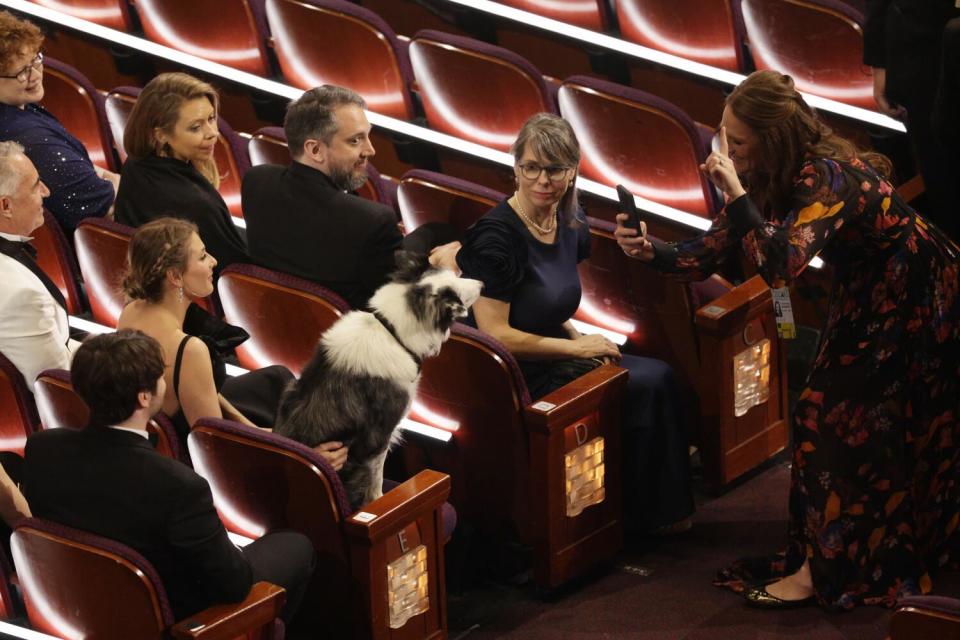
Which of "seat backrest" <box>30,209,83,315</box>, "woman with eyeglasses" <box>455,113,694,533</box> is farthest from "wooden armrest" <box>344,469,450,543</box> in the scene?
"seat backrest" <box>30,209,83,315</box>

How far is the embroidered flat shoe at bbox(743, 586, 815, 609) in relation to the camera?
140 cm

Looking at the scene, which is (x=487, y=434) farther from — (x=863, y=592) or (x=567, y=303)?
(x=863, y=592)

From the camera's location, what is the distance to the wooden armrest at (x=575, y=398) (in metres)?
1.41

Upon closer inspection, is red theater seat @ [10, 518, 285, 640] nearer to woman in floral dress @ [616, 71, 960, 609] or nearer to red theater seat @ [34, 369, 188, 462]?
red theater seat @ [34, 369, 188, 462]

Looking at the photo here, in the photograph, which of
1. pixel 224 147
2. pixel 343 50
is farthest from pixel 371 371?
pixel 343 50

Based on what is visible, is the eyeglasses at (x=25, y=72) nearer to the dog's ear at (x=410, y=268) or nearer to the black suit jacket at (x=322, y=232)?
the black suit jacket at (x=322, y=232)

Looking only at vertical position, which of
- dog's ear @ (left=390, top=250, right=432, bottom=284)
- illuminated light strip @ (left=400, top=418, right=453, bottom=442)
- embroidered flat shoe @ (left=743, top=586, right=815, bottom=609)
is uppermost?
dog's ear @ (left=390, top=250, right=432, bottom=284)

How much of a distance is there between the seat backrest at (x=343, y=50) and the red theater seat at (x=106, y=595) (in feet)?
2.93

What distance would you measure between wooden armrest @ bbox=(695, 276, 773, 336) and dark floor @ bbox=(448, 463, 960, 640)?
0.63ft

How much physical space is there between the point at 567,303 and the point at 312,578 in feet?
1.28

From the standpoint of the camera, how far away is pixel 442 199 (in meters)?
1.64

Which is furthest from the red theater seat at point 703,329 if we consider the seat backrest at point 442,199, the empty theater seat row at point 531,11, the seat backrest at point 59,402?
the seat backrest at point 59,402

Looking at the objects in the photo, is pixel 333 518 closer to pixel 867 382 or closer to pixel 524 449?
pixel 524 449

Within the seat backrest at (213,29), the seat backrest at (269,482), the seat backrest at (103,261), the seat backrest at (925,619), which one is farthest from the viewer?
the seat backrest at (213,29)
